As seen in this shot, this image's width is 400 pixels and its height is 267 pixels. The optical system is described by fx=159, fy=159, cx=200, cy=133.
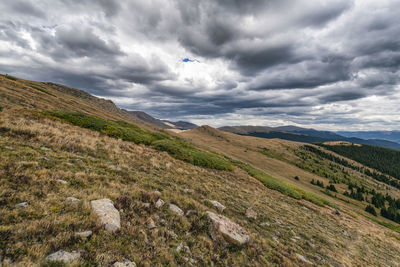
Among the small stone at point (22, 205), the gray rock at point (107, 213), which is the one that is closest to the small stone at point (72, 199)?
the gray rock at point (107, 213)

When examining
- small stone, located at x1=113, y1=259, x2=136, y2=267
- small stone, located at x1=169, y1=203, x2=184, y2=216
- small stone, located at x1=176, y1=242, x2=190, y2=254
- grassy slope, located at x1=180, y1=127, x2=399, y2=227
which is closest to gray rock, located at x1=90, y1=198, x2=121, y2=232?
small stone, located at x1=113, y1=259, x2=136, y2=267

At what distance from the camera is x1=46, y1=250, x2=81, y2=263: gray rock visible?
3.60m

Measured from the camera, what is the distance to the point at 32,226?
4.14m

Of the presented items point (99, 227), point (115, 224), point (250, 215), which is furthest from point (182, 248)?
point (250, 215)

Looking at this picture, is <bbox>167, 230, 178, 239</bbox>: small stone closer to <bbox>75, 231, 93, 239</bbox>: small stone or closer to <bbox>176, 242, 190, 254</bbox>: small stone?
<bbox>176, 242, 190, 254</bbox>: small stone

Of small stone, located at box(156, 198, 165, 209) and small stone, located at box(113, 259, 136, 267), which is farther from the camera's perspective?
small stone, located at box(156, 198, 165, 209)

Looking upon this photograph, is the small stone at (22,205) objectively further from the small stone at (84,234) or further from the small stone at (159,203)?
the small stone at (159,203)

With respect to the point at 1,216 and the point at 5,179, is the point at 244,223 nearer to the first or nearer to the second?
the point at 1,216

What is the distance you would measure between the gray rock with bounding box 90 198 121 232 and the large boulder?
4.06 metres

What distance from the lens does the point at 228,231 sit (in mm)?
7355

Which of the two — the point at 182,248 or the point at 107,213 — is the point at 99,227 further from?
the point at 182,248

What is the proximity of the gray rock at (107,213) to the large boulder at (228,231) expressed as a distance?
13.3ft

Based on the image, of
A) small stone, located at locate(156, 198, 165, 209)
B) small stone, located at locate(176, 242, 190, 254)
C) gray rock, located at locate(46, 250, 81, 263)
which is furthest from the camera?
small stone, located at locate(156, 198, 165, 209)

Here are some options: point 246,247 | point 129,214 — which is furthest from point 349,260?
point 129,214
